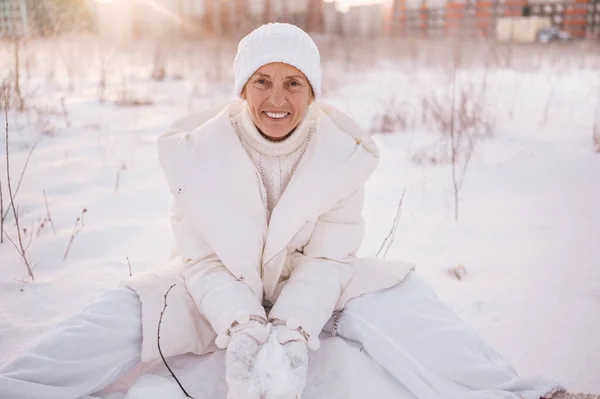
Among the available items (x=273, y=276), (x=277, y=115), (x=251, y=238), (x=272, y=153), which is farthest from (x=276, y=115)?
(x=273, y=276)

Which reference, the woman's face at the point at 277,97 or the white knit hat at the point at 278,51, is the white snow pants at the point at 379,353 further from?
the white knit hat at the point at 278,51

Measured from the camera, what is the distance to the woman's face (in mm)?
1826

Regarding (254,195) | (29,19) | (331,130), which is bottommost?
(254,195)

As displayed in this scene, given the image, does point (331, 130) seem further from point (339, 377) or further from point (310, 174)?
point (339, 377)

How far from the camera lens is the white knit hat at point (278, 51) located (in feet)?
5.84

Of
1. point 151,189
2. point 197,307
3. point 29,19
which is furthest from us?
point 29,19

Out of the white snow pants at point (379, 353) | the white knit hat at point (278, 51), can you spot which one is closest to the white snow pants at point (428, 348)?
the white snow pants at point (379, 353)

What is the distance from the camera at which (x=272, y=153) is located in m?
1.92

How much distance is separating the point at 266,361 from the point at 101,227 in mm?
1869

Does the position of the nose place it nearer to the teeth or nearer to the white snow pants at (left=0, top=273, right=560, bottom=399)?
the teeth

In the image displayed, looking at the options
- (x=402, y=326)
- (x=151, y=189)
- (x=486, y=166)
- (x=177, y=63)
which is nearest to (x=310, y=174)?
(x=402, y=326)

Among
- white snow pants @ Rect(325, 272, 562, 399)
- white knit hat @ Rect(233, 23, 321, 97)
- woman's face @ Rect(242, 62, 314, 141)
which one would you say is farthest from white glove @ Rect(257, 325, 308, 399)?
white knit hat @ Rect(233, 23, 321, 97)

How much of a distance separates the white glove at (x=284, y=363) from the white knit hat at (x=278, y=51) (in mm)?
938

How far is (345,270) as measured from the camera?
6.28 feet
